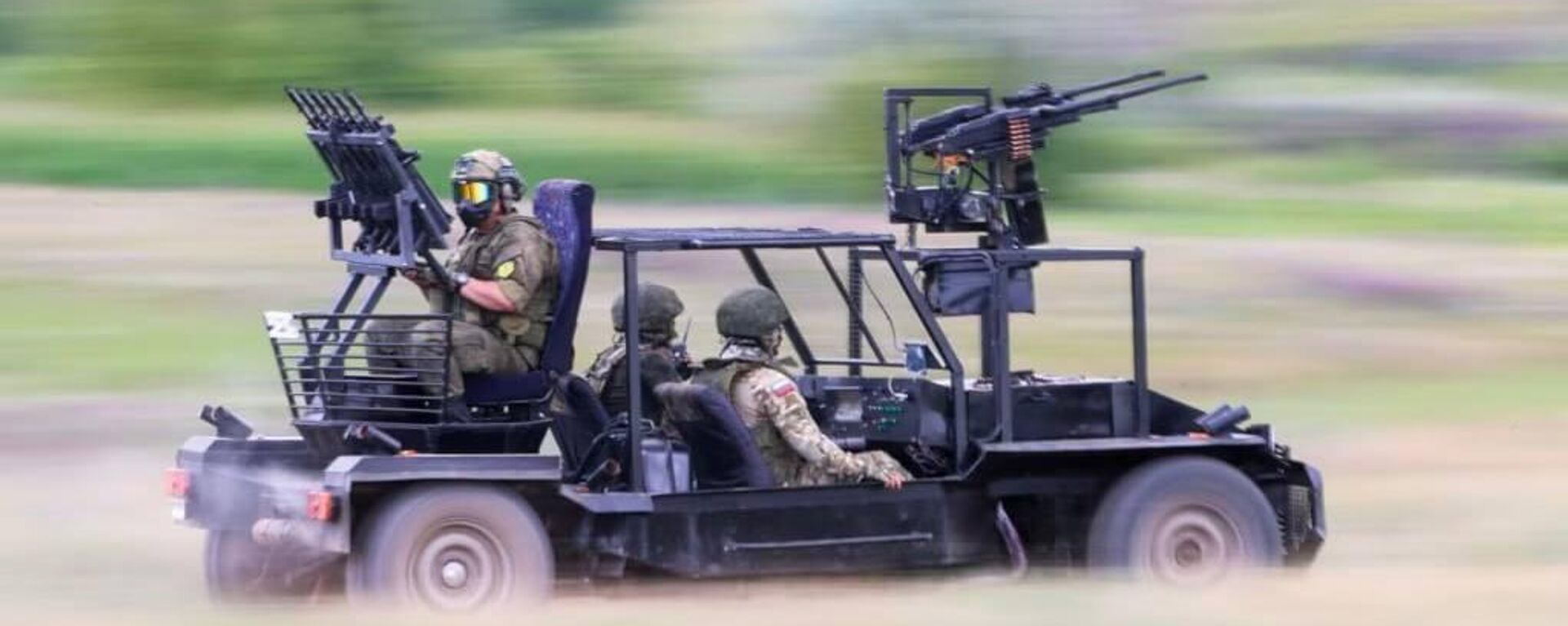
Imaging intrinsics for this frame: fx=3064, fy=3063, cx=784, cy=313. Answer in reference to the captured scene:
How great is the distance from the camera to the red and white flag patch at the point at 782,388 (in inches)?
409

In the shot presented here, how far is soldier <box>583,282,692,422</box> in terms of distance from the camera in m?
10.6

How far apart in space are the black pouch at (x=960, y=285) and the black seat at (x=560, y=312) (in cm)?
116

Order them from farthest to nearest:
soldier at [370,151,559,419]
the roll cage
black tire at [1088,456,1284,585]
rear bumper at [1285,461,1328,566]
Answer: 1. rear bumper at [1285,461,1328,566]
2. black tire at [1088,456,1284,585]
3. soldier at [370,151,559,419]
4. the roll cage

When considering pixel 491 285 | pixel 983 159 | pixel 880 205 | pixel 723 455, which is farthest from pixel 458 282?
pixel 880 205

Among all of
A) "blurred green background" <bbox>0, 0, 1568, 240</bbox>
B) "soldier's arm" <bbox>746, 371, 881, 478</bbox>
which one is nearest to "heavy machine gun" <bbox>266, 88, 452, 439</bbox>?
"soldier's arm" <bbox>746, 371, 881, 478</bbox>

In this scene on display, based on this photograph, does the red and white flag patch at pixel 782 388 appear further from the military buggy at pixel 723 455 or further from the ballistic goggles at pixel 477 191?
the ballistic goggles at pixel 477 191

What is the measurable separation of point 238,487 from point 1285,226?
17.3 m

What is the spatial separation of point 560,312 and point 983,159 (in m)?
1.59

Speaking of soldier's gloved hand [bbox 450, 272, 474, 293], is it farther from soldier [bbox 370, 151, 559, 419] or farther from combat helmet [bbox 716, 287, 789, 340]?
combat helmet [bbox 716, 287, 789, 340]

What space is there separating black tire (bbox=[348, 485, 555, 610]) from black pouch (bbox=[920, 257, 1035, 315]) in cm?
158

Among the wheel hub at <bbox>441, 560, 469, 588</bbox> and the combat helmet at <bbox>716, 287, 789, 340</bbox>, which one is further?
the combat helmet at <bbox>716, 287, 789, 340</bbox>

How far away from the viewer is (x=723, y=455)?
33.8 feet

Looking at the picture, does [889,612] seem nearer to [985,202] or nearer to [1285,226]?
[985,202]

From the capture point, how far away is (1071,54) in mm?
28984
